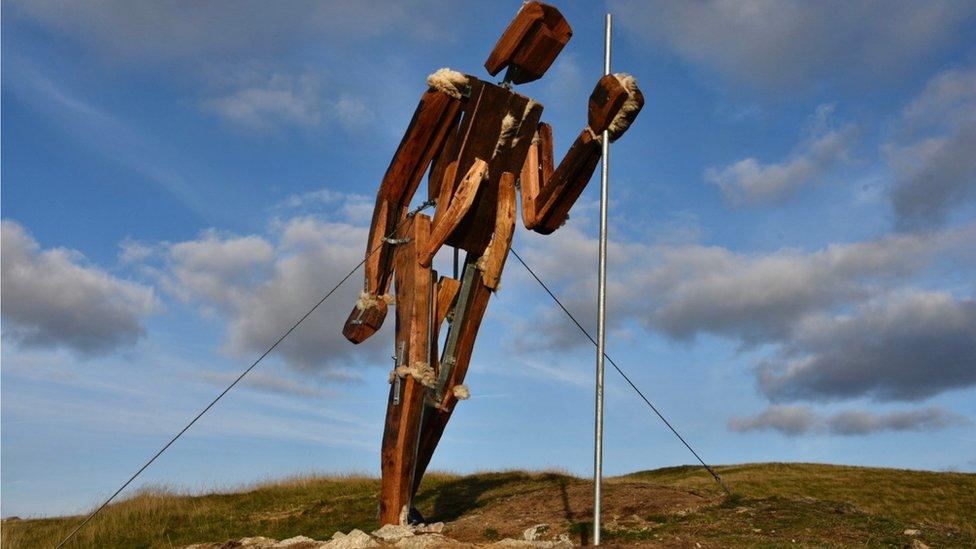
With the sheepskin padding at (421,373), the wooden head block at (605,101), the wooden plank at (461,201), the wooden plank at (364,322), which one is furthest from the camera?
the wooden plank at (364,322)

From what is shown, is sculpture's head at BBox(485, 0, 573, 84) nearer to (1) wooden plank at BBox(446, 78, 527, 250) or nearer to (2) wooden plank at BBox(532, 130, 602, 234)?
(1) wooden plank at BBox(446, 78, 527, 250)

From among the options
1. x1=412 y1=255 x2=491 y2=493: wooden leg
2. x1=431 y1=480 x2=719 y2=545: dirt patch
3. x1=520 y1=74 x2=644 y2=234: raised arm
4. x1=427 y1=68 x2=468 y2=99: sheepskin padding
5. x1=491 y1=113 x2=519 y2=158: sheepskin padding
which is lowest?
x1=431 y1=480 x2=719 y2=545: dirt patch

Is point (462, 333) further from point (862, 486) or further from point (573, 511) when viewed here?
point (862, 486)

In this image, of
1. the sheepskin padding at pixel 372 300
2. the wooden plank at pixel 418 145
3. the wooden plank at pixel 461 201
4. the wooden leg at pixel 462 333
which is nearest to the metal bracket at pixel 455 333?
the wooden leg at pixel 462 333

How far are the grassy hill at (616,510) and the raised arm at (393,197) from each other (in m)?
2.53

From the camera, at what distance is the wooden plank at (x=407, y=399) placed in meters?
8.64

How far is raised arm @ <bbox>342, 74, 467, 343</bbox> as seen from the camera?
912 centimetres

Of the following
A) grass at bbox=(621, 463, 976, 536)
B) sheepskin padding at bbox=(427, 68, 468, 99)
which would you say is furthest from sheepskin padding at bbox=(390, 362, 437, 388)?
grass at bbox=(621, 463, 976, 536)

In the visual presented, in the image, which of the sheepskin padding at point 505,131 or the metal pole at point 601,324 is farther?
the sheepskin padding at point 505,131

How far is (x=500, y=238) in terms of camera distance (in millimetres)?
8664

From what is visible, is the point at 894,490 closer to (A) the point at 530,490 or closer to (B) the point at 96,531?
(A) the point at 530,490

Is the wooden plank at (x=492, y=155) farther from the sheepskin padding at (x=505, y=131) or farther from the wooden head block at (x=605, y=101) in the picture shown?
the wooden head block at (x=605, y=101)

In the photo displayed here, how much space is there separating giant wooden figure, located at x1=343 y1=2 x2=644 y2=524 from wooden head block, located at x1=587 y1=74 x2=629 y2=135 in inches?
22.4

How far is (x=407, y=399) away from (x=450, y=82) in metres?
3.30
